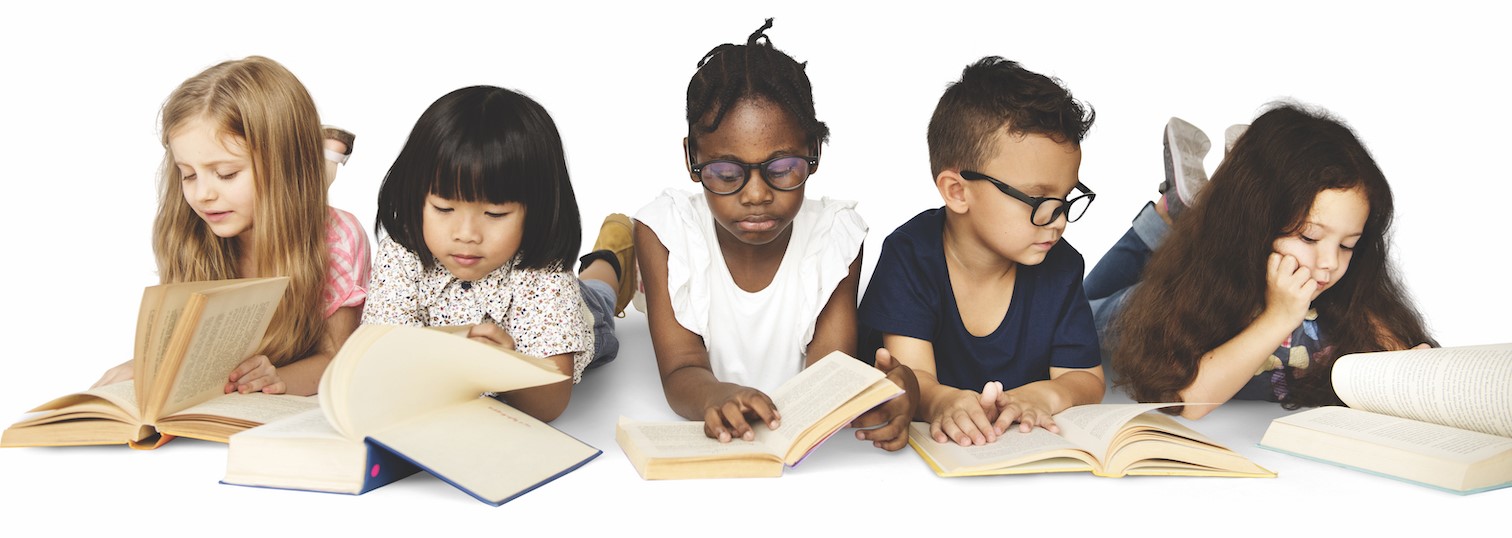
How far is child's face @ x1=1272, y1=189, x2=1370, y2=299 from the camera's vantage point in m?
3.50

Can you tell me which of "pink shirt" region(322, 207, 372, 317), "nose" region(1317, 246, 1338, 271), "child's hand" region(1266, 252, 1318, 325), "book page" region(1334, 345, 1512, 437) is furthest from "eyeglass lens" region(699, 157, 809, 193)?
"book page" region(1334, 345, 1512, 437)

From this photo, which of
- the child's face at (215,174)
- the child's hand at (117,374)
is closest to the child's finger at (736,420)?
the child's face at (215,174)

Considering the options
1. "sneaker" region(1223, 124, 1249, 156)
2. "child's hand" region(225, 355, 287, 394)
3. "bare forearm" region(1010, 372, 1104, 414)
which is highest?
"sneaker" region(1223, 124, 1249, 156)

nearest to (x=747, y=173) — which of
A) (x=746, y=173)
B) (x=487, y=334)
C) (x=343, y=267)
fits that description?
(x=746, y=173)

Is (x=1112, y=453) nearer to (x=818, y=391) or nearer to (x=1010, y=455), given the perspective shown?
(x=1010, y=455)

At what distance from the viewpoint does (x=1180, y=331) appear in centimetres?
371

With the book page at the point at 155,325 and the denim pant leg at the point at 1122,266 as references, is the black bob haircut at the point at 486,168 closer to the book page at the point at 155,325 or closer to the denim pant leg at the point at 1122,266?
the book page at the point at 155,325

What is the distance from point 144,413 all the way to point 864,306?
2003 mm

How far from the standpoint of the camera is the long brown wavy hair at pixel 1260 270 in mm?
3578

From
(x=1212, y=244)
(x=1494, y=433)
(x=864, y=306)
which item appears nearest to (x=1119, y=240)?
(x=1212, y=244)

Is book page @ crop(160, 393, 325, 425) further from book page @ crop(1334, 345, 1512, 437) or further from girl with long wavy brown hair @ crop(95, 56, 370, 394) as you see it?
book page @ crop(1334, 345, 1512, 437)

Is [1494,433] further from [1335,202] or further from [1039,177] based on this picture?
[1039,177]

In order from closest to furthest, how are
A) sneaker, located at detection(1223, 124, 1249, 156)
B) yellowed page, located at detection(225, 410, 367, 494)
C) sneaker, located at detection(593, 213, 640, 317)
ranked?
yellowed page, located at detection(225, 410, 367, 494), sneaker, located at detection(1223, 124, 1249, 156), sneaker, located at detection(593, 213, 640, 317)

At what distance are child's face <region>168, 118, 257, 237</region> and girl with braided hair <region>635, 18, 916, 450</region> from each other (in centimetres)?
116
